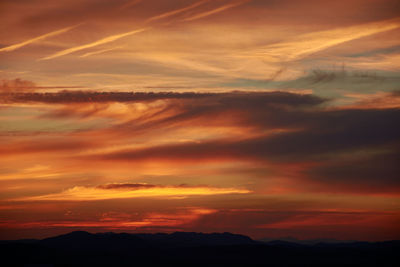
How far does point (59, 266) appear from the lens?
189 m

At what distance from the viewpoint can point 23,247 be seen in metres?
199

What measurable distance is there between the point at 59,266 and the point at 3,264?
18.6 metres

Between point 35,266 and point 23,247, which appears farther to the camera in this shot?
point 23,247

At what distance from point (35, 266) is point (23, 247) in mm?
20873

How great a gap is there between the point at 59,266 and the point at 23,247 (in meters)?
19.3

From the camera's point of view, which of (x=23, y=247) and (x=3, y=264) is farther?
(x=23, y=247)

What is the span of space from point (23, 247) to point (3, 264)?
19.2 meters

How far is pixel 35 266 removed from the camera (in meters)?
181

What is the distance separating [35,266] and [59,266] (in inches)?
398
